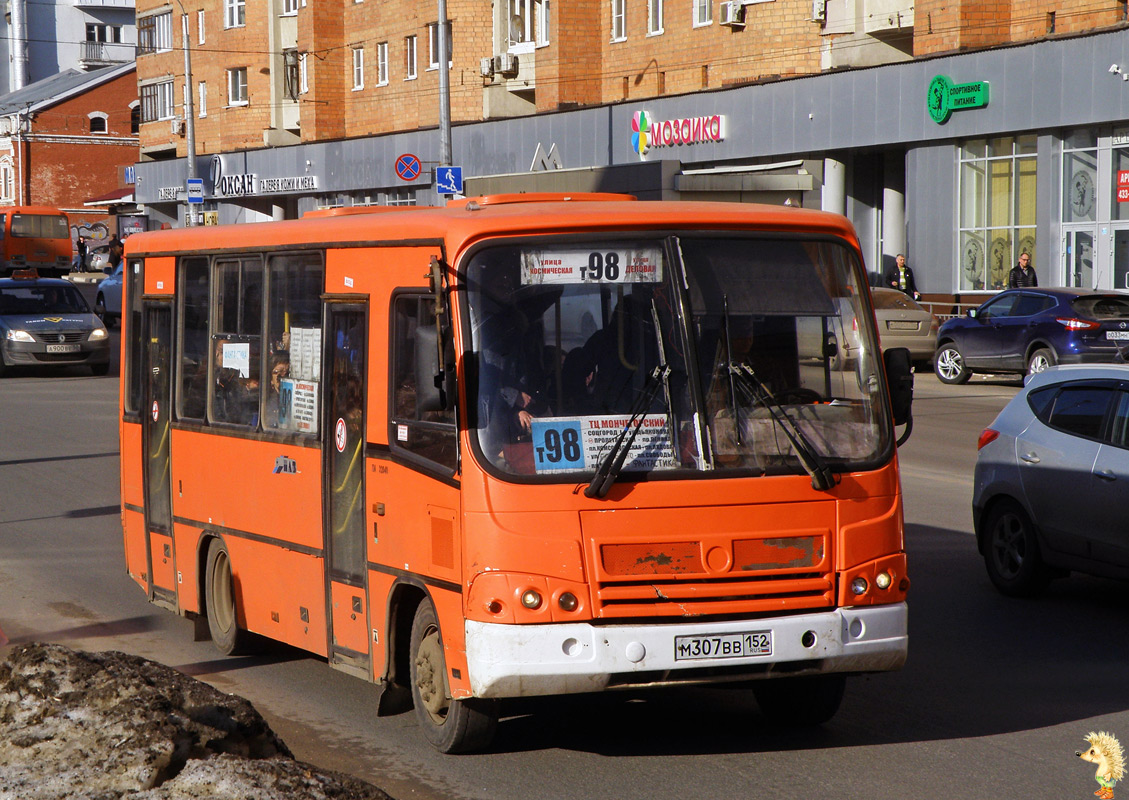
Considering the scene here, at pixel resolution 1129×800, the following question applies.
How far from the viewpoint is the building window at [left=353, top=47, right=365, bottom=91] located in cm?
5416

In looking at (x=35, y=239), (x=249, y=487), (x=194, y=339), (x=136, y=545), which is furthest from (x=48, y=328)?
(x=35, y=239)

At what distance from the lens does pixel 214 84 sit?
205ft

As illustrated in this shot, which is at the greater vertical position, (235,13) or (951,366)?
(235,13)

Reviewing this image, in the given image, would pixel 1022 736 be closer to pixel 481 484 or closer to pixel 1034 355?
pixel 481 484

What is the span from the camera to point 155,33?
70.6m

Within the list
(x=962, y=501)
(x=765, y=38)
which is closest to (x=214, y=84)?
(x=765, y=38)

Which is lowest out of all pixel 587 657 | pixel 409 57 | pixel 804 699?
pixel 804 699

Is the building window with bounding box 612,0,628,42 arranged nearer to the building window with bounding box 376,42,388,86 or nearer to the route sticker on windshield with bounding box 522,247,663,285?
the building window with bounding box 376,42,388,86

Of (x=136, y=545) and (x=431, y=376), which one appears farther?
(x=136, y=545)

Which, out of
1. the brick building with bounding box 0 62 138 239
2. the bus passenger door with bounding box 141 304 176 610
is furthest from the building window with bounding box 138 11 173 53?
the bus passenger door with bounding box 141 304 176 610

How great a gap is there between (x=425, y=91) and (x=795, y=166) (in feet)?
65.7

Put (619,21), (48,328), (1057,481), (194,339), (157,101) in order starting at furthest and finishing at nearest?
(157,101), (619,21), (48,328), (1057,481), (194,339)

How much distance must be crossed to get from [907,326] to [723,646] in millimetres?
23207

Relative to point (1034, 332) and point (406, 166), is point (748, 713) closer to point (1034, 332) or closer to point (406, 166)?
point (1034, 332)
